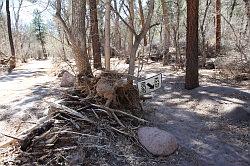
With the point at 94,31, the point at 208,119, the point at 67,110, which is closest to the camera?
the point at 67,110

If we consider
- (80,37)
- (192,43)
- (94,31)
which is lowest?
(192,43)

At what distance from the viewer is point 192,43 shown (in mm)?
10602

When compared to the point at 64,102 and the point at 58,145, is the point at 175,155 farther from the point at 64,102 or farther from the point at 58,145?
the point at 64,102

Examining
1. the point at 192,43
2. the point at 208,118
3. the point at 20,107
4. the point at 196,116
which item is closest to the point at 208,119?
the point at 208,118

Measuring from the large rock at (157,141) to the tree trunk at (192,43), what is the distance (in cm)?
403

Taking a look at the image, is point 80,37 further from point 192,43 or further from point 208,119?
point 208,119

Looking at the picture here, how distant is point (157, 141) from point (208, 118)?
2.13 metres

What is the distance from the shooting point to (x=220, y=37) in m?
18.0

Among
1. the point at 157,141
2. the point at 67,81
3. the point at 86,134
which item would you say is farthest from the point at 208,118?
the point at 67,81

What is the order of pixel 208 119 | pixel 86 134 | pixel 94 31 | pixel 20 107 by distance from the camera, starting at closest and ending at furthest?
pixel 86 134 → pixel 208 119 → pixel 20 107 → pixel 94 31

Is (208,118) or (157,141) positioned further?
(208,118)

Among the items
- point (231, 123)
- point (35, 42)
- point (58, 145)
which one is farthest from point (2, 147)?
point (35, 42)

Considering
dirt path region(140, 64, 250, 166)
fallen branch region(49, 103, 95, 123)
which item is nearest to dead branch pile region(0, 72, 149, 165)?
fallen branch region(49, 103, 95, 123)

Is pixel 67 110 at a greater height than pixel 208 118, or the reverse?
pixel 67 110
